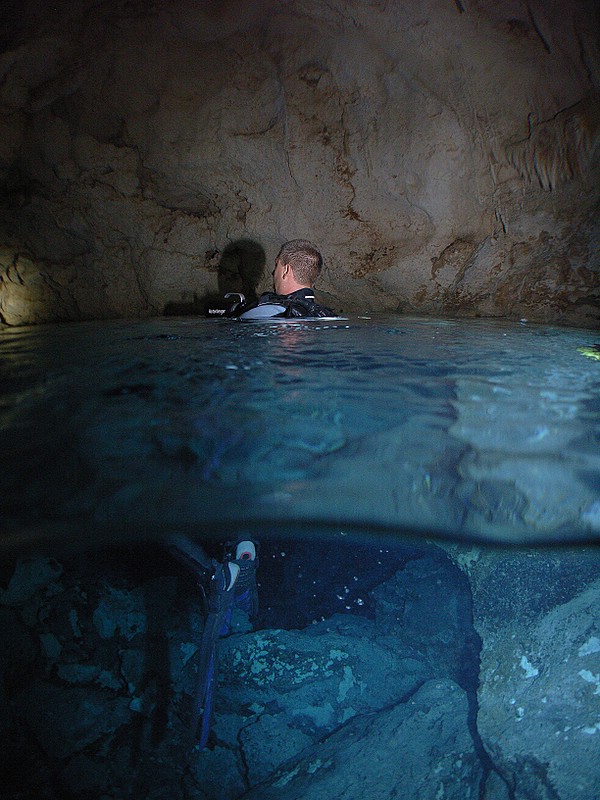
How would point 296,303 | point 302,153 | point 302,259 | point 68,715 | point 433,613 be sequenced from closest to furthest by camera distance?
point 68,715
point 433,613
point 296,303
point 302,259
point 302,153

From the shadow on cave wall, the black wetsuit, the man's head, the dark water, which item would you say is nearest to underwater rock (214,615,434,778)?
the dark water

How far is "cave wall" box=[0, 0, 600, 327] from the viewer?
4477 millimetres

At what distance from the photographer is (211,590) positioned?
2.08 metres

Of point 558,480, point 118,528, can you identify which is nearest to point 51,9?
point 118,528

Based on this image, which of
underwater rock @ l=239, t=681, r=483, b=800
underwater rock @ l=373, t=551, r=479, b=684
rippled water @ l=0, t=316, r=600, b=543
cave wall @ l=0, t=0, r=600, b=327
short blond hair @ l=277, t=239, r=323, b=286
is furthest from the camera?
short blond hair @ l=277, t=239, r=323, b=286

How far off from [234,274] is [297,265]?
1.92 meters

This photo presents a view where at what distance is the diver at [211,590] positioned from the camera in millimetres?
1997

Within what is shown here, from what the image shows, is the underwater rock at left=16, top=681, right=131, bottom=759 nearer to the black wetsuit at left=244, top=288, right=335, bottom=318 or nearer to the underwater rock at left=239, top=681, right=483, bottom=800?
the underwater rock at left=239, top=681, right=483, bottom=800

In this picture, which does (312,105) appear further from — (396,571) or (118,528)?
(118,528)

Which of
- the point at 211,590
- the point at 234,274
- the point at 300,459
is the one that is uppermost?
the point at 234,274

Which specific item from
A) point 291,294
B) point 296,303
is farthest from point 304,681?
point 291,294

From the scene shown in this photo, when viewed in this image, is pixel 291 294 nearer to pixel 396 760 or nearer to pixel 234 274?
pixel 234 274

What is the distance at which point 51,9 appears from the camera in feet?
14.0

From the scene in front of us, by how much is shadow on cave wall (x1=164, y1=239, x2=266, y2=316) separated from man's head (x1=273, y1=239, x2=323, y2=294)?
58.3 inches
